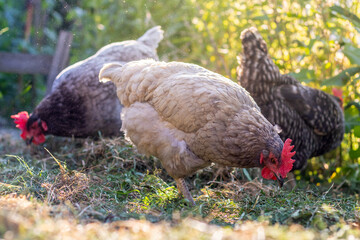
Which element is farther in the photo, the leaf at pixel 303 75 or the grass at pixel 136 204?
the leaf at pixel 303 75

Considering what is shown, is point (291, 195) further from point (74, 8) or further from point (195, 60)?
point (74, 8)

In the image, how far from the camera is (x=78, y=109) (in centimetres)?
346

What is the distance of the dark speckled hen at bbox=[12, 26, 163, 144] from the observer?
3.45 m

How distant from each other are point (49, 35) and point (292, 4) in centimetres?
356

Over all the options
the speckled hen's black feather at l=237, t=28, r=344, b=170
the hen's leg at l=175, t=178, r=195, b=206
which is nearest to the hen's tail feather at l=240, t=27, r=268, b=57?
the speckled hen's black feather at l=237, t=28, r=344, b=170

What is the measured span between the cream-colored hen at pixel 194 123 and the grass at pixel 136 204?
27 centimetres

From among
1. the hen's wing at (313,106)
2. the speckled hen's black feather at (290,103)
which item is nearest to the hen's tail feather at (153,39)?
the speckled hen's black feather at (290,103)

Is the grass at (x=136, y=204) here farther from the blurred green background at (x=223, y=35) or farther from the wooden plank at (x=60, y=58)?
the wooden plank at (x=60, y=58)

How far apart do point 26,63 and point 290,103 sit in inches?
139

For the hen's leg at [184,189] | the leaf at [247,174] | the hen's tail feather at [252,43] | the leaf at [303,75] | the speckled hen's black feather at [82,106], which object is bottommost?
the leaf at [247,174]

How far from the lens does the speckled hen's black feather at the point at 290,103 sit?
3.14 meters

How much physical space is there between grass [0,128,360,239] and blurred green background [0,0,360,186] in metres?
0.99

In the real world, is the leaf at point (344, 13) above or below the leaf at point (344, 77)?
above

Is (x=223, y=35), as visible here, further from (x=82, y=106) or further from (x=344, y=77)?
(x=82, y=106)
